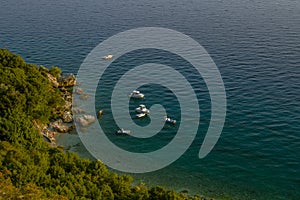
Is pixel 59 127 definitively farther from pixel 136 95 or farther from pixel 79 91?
pixel 136 95

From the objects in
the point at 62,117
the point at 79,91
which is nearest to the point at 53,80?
the point at 79,91

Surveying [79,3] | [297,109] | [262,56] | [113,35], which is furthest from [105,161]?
[79,3]

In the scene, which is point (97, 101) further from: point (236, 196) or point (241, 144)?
point (236, 196)

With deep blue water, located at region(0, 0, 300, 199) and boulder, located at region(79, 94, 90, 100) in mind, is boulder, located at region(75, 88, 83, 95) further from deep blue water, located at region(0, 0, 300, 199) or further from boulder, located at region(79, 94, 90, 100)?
deep blue water, located at region(0, 0, 300, 199)

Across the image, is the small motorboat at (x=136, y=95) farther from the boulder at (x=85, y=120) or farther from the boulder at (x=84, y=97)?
the boulder at (x=85, y=120)

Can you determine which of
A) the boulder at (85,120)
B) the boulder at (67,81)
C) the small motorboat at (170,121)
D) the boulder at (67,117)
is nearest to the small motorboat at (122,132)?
the boulder at (85,120)

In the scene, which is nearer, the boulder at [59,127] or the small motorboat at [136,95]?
the boulder at [59,127]
